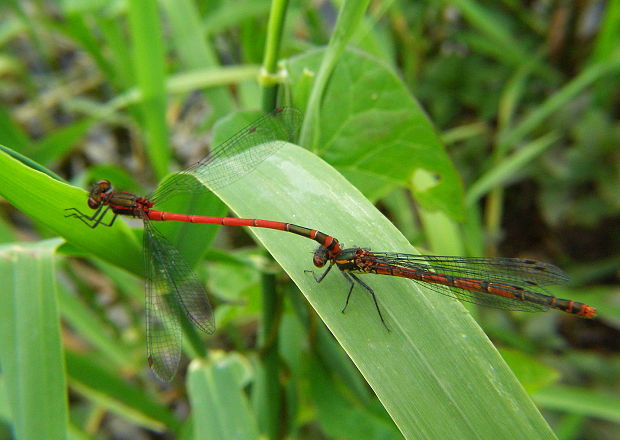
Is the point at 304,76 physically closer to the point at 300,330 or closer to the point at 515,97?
the point at 300,330

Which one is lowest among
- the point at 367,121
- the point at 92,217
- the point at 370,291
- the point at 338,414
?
the point at 338,414

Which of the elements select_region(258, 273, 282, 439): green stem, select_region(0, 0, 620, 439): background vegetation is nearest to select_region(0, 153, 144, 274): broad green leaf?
select_region(0, 0, 620, 439): background vegetation

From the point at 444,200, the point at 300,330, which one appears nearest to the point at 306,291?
the point at 444,200

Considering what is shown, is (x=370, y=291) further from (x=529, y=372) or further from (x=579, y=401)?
(x=579, y=401)

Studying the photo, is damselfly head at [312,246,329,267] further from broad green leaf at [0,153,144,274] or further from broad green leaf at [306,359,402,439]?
broad green leaf at [306,359,402,439]

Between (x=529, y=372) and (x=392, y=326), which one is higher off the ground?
(x=529, y=372)

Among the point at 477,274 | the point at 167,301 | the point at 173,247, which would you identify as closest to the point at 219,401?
the point at 167,301

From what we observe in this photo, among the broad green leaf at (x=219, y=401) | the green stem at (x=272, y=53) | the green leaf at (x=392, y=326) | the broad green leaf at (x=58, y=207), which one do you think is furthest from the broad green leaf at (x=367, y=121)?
the broad green leaf at (x=219, y=401)
